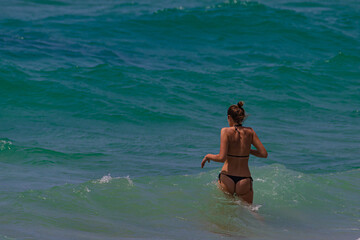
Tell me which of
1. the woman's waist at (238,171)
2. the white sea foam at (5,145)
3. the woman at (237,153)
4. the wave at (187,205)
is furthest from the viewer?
the white sea foam at (5,145)

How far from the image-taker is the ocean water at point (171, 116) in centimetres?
636

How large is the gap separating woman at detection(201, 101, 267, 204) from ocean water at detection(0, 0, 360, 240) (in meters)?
0.24

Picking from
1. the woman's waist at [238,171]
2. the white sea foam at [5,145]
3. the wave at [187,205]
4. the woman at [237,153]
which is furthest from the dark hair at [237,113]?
the white sea foam at [5,145]

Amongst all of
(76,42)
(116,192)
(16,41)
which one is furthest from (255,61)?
(116,192)

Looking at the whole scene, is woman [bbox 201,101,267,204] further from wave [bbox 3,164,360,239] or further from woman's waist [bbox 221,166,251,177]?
wave [bbox 3,164,360,239]

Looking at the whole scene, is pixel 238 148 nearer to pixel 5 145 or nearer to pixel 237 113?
pixel 237 113

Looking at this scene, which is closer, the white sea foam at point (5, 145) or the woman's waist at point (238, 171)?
the woman's waist at point (238, 171)

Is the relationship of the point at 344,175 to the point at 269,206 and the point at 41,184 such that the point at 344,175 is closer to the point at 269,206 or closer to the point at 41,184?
the point at 269,206

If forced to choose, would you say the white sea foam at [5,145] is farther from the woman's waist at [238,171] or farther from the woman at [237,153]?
the woman's waist at [238,171]

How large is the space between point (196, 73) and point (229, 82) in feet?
4.00

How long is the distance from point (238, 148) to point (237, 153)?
7 cm

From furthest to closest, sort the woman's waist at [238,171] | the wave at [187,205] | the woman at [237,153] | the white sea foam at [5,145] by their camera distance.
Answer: the white sea foam at [5,145], the woman's waist at [238,171], the woman at [237,153], the wave at [187,205]

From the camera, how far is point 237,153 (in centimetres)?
625

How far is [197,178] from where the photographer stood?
8148 millimetres
